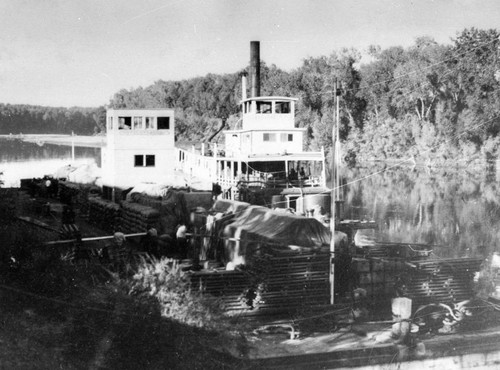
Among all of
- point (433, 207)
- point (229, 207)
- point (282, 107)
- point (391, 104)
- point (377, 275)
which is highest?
point (391, 104)

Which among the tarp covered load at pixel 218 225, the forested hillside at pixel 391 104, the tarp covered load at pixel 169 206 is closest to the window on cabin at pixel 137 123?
the tarp covered load at pixel 169 206

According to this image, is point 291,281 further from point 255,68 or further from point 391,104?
point 391,104

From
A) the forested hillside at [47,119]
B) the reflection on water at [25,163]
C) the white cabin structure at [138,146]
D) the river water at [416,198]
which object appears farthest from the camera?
the reflection on water at [25,163]

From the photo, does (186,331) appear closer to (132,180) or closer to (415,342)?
(415,342)

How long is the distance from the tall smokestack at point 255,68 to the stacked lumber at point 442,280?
1574 centimetres

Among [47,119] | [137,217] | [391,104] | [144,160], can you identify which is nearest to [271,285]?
[137,217]

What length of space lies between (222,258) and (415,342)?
10.4 feet

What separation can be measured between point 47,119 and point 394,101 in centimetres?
1841

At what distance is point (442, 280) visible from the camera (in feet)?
28.7

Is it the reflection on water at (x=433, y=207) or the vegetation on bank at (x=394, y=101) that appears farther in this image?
the vegetation on bank at (x=394, y=101)

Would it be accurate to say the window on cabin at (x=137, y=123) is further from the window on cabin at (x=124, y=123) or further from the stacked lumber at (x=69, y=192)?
the stacked lumber at (x=69, y=192)

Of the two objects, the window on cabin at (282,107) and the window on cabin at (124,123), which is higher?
the window on cabin at (282,107)

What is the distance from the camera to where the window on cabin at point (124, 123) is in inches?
500

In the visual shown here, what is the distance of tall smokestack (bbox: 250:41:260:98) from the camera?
76.5ft
